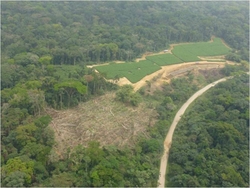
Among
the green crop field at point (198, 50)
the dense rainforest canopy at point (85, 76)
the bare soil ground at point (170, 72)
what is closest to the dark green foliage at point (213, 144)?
the dense rainforest canopy at point (85, 76)

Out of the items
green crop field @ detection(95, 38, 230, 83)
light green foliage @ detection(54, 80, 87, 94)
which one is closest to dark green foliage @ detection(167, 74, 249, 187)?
green crop field @ detection(95, 38, 230, 83)

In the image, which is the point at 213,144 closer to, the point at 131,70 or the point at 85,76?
the point at 85,76

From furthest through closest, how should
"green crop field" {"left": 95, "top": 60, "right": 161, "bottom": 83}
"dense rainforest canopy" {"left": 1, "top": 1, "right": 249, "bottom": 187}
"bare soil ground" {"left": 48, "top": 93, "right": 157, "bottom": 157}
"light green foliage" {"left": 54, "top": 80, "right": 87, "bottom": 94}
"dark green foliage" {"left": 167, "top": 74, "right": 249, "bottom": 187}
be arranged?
"green crop field" {"left": 95, "top": 60, "right": 161, "bottom": 83} < "light green foliage" {"left": 54, "top": 80, "right": 87, "bottom": 94} < "bare soil ground" {"left": 48, "top": 93, "right": 157, "bottom": 157} < "dark green foliage" {"left": 167, "top": 74, "right": 249, "bottom": 187} < "dense rainforest canopy" {"left": 1, "top": 1, "right": 249, "bottom": 187}

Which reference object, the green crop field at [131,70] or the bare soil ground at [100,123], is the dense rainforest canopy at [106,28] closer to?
the green crop field at [131,70]

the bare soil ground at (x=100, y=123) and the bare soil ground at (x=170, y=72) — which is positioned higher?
the bare soil ground at (x=170, y=72)

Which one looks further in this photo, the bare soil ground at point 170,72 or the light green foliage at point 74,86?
the bare soil ground at point 170,72

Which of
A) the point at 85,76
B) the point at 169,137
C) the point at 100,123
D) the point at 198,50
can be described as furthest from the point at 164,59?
the point at 100,123

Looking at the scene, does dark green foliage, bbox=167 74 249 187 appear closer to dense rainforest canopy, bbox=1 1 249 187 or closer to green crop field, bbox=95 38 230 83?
dense rainforest canopy, bbox=1 1 249 187
